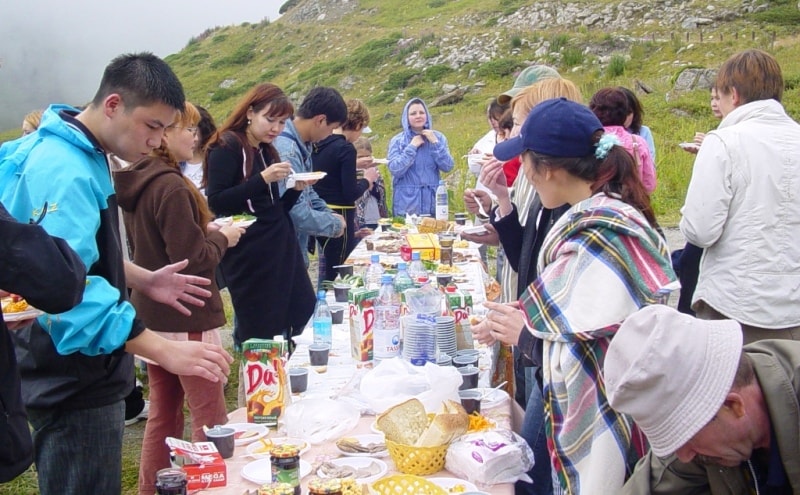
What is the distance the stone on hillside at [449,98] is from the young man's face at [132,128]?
2716cm

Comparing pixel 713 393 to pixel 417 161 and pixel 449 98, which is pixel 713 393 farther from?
pixel 449 98

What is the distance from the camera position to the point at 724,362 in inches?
58.3

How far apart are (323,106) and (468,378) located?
285 centimetres

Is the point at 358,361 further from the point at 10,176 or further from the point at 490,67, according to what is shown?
the point at 490,67

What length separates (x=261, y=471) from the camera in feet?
7.42

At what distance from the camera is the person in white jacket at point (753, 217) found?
3342 mm

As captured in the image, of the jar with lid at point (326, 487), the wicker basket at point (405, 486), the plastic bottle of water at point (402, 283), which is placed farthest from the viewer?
the plastic bottle of water at point (402, 283)

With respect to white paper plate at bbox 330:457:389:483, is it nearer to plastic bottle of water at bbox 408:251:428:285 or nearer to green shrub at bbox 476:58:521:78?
plastic bottle of water at bbox 408:251:428:285

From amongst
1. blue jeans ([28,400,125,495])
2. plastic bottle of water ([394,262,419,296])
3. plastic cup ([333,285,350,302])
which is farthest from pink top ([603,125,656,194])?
blue jeans ([28,400,125,495])

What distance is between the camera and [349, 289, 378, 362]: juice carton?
3195mm

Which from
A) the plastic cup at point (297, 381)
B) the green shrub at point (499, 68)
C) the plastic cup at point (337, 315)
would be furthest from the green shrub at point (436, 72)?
the plastic cup at point (297, 381)

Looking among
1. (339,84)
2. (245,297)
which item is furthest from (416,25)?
(245,297)

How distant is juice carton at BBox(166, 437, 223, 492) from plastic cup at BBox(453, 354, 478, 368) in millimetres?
1095

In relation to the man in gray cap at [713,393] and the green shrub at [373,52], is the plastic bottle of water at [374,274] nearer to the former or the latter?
the man in gray cap at [713,393]
